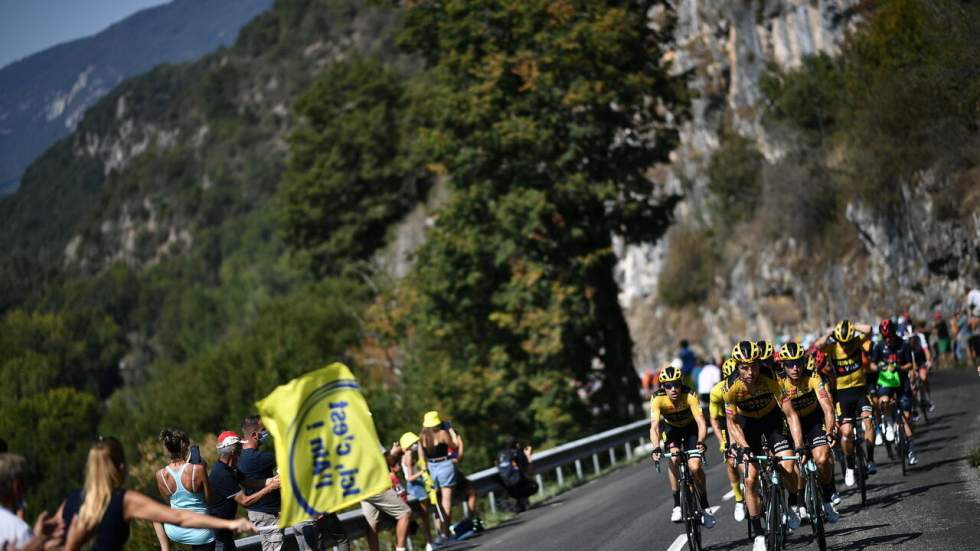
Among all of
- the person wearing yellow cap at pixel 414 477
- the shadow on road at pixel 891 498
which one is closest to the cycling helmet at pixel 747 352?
the shadow on road at pixel 891 498

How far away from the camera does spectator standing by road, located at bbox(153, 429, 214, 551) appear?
1094cm

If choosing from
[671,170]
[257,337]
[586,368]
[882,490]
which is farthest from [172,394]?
[882,490]

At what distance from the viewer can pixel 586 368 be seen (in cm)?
3866

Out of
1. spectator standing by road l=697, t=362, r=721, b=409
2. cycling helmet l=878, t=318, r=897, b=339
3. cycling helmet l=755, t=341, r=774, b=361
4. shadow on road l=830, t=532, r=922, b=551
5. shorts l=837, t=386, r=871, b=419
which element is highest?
cycling helmet l=755, t=341, r=774, b=361

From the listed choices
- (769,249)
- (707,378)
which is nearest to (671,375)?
(707,378)

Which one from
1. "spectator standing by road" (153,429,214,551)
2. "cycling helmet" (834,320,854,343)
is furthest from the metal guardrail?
"cycling helmet" (834,320,854,343)

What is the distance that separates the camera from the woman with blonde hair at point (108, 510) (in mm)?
7305

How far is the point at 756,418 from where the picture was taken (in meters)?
12.5

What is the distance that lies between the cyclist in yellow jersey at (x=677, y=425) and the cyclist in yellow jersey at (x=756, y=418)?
2.34 feet

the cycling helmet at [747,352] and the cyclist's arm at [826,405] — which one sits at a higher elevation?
the cycling helmet at [747,352]

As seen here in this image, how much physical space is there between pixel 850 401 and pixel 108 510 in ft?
36.8

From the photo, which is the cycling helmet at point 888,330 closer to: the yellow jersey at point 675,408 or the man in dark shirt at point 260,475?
the yellow jersey at point 675,408

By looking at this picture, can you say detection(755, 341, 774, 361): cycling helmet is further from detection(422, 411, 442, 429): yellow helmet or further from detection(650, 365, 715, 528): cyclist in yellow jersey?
detection(422, 411, 442, 429): yellow helmet

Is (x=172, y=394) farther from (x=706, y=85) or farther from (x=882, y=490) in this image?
(x=882, y=490)
